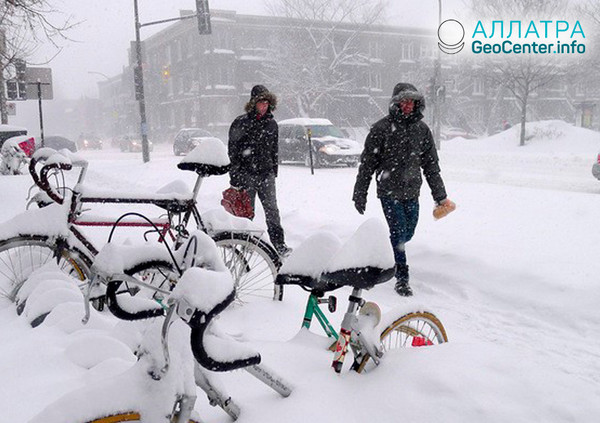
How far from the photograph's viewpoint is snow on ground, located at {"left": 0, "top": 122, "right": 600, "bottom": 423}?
2.29m

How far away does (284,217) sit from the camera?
28.4 feet

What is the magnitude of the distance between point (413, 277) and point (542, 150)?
2106 cm

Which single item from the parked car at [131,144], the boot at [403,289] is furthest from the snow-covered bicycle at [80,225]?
the parked car at [131,144]

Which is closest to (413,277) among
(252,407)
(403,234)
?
(403,234)

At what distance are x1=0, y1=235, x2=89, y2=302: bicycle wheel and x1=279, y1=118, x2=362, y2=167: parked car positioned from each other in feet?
44.0

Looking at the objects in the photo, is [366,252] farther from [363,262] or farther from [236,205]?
[236,205]

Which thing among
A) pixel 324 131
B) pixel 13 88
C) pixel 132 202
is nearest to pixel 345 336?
pixel 132 202

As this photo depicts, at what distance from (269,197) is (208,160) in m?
2.14

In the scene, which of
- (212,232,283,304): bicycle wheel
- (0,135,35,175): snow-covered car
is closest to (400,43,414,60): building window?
(0,135,35,175): snow-covered car

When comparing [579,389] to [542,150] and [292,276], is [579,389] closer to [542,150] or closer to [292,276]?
[292,276]

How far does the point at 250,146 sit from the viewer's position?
5766 millimetres

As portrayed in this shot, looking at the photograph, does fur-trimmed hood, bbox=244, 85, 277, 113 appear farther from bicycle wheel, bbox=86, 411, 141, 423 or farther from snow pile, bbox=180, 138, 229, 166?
bicycle wheel, bbox=86, 411, 141, 423

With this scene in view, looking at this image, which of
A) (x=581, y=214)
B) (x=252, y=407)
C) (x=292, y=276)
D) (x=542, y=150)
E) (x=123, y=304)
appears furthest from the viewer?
(x=542, y=150)

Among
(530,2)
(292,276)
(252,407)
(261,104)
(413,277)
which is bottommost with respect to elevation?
(413,277)
